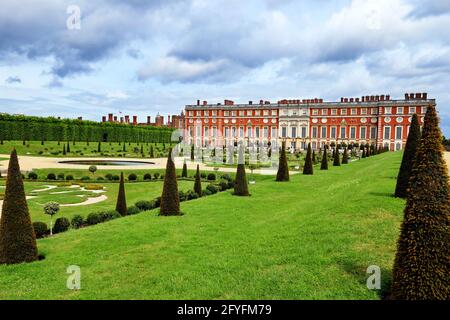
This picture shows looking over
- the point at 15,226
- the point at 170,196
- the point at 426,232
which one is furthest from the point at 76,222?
the point at 426,232

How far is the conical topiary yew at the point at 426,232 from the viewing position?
4742mm

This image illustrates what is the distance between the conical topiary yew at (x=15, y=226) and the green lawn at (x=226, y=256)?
0.29 meters

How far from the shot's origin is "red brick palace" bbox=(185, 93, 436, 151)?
223ft

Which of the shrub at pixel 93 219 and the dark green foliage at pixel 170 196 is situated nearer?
the dark green foliage at pixel 170 196

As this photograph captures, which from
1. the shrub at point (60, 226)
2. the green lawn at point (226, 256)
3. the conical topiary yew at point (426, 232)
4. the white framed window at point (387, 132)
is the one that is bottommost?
the shrub at point (60, 226)

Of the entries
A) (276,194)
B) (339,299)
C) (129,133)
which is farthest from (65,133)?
(339,299)

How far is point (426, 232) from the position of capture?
191 inches

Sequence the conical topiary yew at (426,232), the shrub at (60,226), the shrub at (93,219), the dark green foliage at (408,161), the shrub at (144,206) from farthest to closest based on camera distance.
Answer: the shrub at (144,206)
the shrub at (93,219)
the shrub at (60,226)
the dark green foliage at (408,161)
the conical topiary yew at (426,232)

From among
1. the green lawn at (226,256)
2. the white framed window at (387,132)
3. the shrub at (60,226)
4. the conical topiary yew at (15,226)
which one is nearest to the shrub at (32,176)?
the shrub at (60,226)

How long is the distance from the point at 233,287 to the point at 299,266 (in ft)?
4.62

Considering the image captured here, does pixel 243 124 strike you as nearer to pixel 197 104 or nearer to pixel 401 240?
pixel 197 104

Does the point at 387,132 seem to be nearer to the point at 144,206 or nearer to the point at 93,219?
the point at 144,206

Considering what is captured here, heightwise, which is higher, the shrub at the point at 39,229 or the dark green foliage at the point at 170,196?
the dark green foliage at the point at 170,196

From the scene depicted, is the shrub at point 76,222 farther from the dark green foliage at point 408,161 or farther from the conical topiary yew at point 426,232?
the dark green foliage at point 408,161
